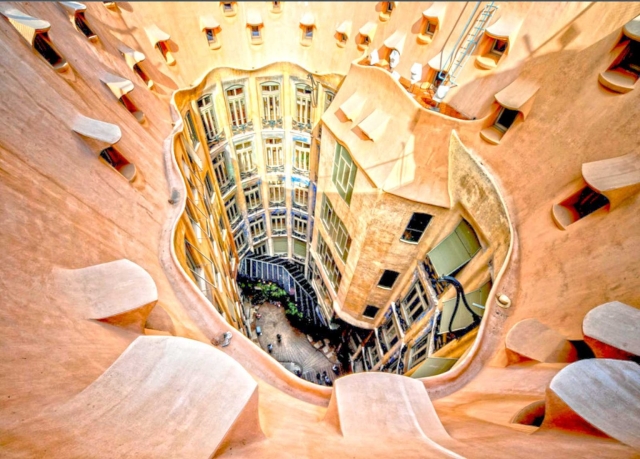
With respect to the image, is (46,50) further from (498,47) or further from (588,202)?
(588,202)

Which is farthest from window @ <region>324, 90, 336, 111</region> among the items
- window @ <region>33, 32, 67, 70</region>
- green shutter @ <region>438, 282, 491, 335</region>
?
green shutter @ <region>438, 282, 491, 335</region>

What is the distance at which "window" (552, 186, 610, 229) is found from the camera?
22.2 feet

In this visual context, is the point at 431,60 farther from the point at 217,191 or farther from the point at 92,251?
the point at 217,191

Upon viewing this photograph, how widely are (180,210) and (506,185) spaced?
9.28m

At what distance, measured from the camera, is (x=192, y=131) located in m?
15.7

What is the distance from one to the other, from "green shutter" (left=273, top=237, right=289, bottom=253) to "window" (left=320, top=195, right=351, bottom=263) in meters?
9.96

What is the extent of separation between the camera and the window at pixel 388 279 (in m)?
14.0

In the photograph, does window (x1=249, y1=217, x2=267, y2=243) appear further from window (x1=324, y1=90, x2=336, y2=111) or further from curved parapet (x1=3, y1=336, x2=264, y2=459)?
curved parapet (x1=3, y1=336, x2=264, y2=459)

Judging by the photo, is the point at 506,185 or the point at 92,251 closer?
the point at 92,251

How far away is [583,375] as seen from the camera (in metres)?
3.93

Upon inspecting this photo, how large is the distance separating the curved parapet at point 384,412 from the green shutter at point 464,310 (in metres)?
4.59

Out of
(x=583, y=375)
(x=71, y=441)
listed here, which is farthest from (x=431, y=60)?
(x=71, y=441)

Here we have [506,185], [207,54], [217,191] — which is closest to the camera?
[506,185]

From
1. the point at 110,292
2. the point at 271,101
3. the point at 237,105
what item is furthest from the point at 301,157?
the point at 110,292
